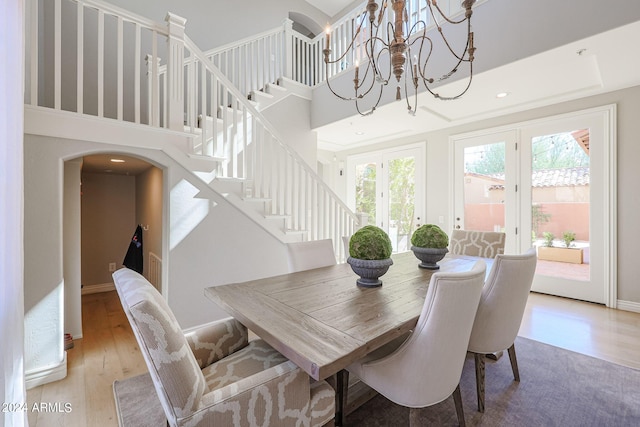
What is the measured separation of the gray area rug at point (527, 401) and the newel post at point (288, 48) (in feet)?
13.8

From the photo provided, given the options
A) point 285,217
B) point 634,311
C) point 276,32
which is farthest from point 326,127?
point 634,311

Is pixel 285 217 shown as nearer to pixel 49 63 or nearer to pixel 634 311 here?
pixel 49 63

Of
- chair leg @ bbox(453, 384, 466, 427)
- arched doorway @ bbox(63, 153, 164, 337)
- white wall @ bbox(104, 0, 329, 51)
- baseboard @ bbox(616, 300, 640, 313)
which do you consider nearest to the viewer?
chair leg @ bbox(453, 384, 466, 427)

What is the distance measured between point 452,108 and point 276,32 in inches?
111

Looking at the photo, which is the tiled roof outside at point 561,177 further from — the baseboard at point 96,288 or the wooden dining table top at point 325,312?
the baseboard at point 96,288

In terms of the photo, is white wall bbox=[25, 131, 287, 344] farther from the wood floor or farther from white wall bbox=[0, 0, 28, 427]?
white wall bbox=[0, 0, 28, 427]

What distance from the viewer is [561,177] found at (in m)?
3.56

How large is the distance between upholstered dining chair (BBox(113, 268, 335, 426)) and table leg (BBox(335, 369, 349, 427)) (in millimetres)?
317

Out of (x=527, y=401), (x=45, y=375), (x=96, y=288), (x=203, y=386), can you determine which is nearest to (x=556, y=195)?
(x=527, y=401)

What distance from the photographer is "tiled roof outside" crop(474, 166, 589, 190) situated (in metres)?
3.44

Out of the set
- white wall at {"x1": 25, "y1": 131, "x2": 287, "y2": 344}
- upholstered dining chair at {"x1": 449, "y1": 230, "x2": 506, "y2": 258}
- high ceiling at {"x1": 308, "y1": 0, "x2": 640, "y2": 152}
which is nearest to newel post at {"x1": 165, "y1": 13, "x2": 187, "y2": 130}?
white wall at {"x1": 25, "y1": 131, "x2": 287, "y2": 344}

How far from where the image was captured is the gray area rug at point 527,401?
1.55 meters

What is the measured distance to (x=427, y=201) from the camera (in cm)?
484

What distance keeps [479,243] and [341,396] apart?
90.6 inches
